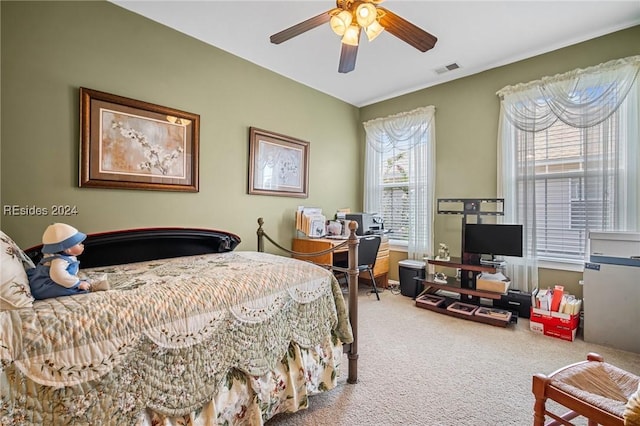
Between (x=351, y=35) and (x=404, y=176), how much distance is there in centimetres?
261

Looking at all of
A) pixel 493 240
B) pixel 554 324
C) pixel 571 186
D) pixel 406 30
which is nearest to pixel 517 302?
pixel 554 324

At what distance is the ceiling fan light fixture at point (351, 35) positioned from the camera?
180 centimetres

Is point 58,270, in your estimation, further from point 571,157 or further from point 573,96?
point 573,96

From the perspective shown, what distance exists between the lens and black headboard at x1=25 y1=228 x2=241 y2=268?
2.02 meters

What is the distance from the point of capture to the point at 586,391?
1.15 meters

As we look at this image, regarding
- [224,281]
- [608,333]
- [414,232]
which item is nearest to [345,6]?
[224,281]

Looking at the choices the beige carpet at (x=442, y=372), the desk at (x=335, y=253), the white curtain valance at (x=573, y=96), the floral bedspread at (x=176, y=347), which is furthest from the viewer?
the desk at (x=335, y=253)

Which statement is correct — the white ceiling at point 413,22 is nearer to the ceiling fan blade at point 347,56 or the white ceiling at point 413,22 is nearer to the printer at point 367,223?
the ceiling fan blade at point 347,56

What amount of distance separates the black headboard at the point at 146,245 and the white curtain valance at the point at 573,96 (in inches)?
130

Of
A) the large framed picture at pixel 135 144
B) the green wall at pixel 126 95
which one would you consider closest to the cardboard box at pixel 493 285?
the green wall at pixel 126 95

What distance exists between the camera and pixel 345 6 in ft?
5.68

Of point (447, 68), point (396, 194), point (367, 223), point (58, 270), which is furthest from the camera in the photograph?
point (396, 194)

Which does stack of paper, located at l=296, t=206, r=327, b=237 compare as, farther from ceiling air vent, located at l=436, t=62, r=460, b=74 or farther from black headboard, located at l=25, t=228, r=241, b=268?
ceiling air vent, located at l=436, t=62, r=460, b=74

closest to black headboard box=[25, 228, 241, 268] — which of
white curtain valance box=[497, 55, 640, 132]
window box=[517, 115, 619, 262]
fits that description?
window box=[517, 115, 619, 262]
